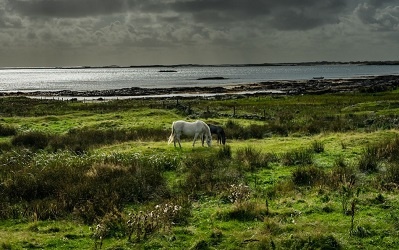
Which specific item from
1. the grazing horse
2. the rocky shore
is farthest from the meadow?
the rocky shore

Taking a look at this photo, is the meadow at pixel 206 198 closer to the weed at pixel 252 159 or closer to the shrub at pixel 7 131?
the weed at pixel 252 159

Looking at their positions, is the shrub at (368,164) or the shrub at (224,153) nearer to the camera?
the shrub at (368,164)

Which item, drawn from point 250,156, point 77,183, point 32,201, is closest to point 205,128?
point 250,156

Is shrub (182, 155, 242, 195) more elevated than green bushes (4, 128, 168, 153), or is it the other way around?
shrub (182, 155, 242, 195)

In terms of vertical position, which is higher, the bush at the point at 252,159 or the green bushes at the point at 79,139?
the bush at the point at 252,159

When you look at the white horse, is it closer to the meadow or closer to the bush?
the meadow

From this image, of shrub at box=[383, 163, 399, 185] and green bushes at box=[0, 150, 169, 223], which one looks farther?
shrub at box=[383, 163, 399, 185]

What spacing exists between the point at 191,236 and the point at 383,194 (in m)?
6.65

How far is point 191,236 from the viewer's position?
10.9m

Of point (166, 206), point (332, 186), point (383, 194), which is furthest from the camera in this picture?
point (332, 186)

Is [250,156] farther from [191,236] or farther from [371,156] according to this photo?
[191,236]

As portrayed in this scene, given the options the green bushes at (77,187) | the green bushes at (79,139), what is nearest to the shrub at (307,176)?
the green bushes at (77,187)

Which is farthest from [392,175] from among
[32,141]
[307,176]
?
[32,141]

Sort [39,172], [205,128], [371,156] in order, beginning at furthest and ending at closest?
[205,128]
[371,156]
[39,172]
